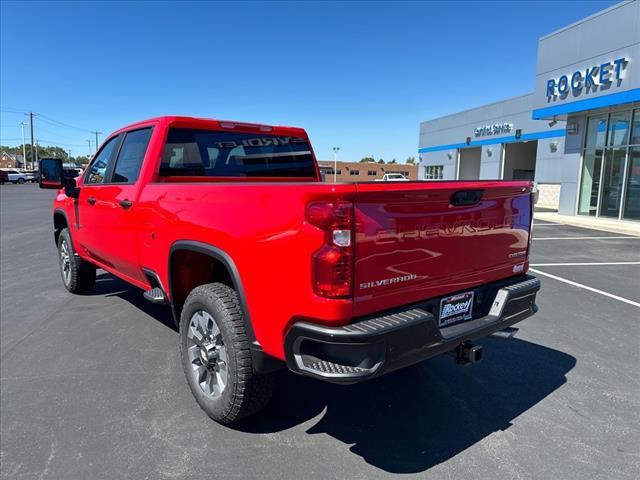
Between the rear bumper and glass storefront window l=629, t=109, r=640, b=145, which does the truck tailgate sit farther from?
glass storefront window l=629, t=109, r=640, b=145

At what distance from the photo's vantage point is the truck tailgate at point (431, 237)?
7.64ft

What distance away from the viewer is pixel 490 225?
3.02 m

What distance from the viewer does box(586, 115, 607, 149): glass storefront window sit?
17141mm

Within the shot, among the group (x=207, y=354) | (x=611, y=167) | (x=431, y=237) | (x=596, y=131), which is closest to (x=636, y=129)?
(x=611, y=167)

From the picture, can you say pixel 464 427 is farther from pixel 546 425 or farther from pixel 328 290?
pixel 328 290

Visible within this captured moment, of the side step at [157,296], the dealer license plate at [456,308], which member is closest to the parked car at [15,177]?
the side step at [157,296]

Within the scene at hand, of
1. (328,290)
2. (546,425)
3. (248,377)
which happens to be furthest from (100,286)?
(546,425)

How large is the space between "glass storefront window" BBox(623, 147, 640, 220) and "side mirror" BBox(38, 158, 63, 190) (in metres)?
17.5

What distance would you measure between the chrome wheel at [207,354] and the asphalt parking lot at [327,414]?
0.82ft

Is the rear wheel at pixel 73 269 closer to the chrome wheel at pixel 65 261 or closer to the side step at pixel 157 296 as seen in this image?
the chrome wheel at pixel 65 261

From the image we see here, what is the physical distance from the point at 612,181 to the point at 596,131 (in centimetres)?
208

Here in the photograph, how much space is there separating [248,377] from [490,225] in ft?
6.03

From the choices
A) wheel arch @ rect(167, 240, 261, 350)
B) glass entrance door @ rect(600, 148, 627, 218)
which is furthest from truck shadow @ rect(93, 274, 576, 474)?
glass entrance door @ rect(600, 148, 627, 218)

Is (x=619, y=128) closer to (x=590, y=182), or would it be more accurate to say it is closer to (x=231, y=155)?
(x=590, y=182)
